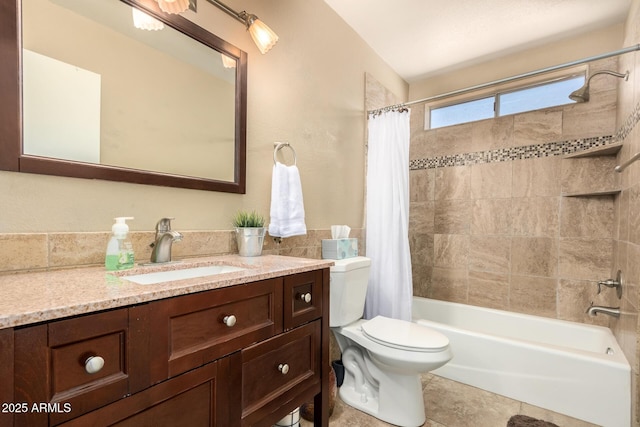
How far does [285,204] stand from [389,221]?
93cm

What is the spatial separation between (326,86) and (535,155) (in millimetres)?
1791

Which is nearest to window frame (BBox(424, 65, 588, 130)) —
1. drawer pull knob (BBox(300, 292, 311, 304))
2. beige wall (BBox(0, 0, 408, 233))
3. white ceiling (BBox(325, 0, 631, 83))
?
white ceiling (BBox(325, 0, 631, 83))

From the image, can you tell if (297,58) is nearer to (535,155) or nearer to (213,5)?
(213,5)

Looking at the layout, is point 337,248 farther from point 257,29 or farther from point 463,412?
point 257,29

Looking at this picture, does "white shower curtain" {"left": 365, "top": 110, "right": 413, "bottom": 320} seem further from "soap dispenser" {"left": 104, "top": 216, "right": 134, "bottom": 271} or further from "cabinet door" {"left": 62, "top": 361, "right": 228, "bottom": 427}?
"soap dispenser" {"left": 104, "top": 216, "right": 134, "bottom": 271}

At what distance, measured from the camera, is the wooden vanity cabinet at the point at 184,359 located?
0.59 metres

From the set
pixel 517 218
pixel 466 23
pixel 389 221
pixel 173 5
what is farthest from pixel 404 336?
pixel 466 23

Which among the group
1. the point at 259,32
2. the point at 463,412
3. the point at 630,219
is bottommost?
the point at 463,412

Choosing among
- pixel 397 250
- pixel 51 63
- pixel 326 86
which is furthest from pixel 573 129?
pixel 51 63

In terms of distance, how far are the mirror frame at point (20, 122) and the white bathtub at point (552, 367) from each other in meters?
1.90

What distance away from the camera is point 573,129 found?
92.4 inches

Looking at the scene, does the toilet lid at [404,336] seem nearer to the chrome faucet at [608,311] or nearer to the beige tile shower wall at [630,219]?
the beige tile shower wall at [630,219]

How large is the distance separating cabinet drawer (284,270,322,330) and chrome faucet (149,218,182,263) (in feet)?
1.60

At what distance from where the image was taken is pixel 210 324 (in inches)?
34.4
